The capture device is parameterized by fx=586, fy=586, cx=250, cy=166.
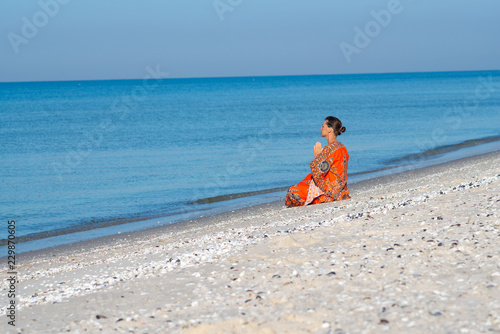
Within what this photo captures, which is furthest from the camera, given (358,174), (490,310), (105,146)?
(105,146)

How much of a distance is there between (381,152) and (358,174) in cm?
699

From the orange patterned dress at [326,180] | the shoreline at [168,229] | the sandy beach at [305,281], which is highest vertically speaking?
the orange patterned dress at [326,180]

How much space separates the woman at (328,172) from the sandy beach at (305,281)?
2208 mm

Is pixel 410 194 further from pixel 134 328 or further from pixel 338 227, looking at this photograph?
pixel 134 328

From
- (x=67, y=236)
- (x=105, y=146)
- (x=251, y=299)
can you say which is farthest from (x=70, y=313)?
(x=105, y=146)

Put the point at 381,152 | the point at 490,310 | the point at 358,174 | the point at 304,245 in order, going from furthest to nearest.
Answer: the point at 381,152, the point at 358,174, the point at 304,245, the point at 490,310

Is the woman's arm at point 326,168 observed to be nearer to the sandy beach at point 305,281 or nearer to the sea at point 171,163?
the sandy beach at point 305,281

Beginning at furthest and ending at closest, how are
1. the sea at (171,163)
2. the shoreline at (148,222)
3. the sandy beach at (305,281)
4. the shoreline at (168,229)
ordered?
1. the sea at (171,163)
2. the shoreline at (148,222)
3. the shoreline at (168,229)
4. the sandy beach at (305,281)

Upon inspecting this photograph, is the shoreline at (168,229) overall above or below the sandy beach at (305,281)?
above

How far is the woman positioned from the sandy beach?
7.24ft

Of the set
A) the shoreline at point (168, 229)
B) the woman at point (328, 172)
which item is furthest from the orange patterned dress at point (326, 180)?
the shoreline at point (168, 229)

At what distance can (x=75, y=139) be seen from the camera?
124 feet

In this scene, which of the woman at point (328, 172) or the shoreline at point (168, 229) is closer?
the woman at point (328, 172)

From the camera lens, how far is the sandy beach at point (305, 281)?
484 centimetres
